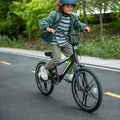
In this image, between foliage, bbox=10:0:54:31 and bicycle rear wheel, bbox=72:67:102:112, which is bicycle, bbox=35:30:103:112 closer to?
bicycle rear wheel, bbox=72:67:102:112

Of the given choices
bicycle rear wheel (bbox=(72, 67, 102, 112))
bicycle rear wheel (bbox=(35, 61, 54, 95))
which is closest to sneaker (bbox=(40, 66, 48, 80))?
bicycle rear wheel (bbox=(35, 61, 54, 95))

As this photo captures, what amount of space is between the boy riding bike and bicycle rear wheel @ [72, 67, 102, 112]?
0.77m

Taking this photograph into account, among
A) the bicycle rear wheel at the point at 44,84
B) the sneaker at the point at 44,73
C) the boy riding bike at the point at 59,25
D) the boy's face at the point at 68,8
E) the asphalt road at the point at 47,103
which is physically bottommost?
the asphalt road at the point at 47,103

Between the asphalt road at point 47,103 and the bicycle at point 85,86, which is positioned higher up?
the bicycle at point 85,86

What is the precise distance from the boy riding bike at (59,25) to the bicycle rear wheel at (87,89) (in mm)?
770

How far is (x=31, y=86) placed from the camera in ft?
20.4

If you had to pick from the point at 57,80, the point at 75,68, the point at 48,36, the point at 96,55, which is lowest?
the point at 96,55

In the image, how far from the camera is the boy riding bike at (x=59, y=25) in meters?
4.34

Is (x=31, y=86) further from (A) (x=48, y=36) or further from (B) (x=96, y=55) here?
(B) (x=96, y=55)

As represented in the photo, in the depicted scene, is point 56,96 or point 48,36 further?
point 56,96

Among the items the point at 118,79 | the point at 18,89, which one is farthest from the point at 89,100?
the point at 118,79

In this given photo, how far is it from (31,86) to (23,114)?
2.04 meters

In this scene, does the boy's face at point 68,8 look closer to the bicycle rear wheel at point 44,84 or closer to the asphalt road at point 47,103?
the bicycle rear wheel at point 44,84

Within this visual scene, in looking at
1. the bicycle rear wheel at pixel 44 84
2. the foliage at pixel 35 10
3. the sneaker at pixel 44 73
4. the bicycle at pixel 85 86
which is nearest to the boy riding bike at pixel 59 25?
the sneaker at pixel 44 73
